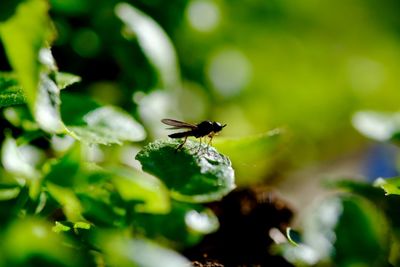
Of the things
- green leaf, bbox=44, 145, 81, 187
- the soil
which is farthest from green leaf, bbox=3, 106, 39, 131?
the soil

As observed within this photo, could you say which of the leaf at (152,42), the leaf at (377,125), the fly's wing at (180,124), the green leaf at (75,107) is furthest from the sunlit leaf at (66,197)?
the leaf at (377,125)

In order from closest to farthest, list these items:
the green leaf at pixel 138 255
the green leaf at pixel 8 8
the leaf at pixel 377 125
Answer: the green leaf at pixel 138 255 → the green leaf at pixel 8 8 → the leaf at pixel 377 125

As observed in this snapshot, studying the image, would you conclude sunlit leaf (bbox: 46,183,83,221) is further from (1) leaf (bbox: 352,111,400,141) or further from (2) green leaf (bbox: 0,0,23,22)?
(1) leaf (bbox: 352,111,400,141)

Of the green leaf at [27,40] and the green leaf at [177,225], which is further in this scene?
the green leaf at [177,225]

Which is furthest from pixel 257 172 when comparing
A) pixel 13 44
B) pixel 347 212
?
pixel 13 44

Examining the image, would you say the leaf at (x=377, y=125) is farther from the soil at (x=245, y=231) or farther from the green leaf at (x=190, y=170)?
the green leaf at (x=190, y=170)

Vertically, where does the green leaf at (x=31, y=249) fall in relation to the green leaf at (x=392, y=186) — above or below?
below

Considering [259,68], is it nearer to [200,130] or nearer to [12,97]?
[200,130]
